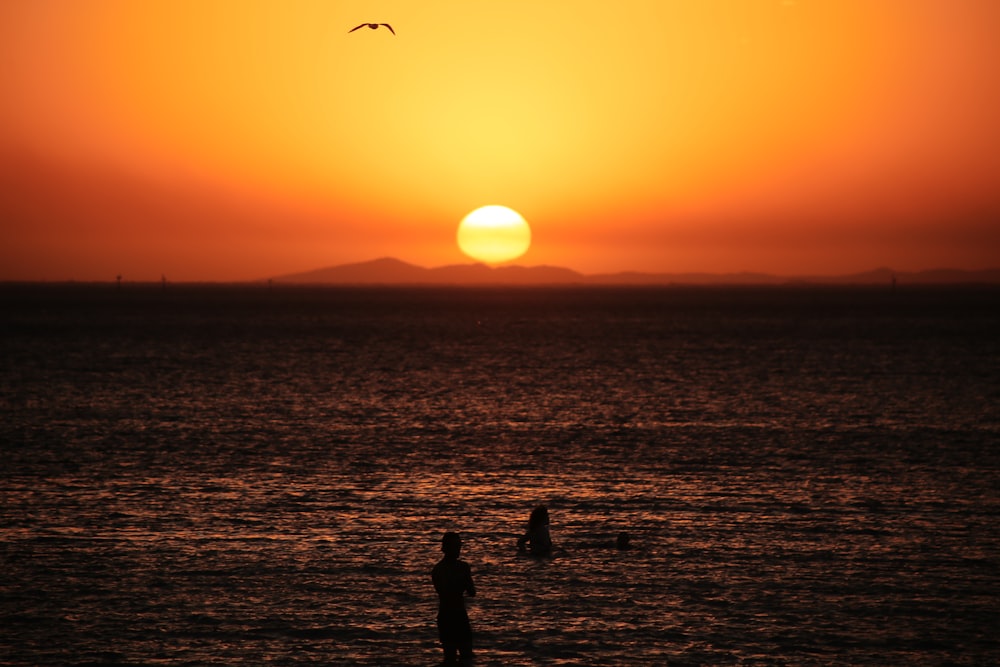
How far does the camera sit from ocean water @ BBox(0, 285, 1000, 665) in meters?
22.0

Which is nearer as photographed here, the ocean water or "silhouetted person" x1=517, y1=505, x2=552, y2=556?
the ocean water

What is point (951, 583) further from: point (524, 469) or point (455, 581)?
point (524, 469)

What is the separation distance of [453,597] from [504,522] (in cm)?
1383

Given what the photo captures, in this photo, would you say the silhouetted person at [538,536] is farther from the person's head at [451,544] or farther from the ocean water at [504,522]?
the person's head at [451,544]

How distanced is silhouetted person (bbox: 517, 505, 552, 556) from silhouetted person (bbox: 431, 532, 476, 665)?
7.73 meters

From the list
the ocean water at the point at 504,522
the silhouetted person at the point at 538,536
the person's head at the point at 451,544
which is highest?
the person's head at the point at 451,544

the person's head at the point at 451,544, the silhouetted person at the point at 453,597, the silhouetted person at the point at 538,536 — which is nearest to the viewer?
the person's head at the point at 451,544

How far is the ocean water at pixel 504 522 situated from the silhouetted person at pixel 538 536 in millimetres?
642

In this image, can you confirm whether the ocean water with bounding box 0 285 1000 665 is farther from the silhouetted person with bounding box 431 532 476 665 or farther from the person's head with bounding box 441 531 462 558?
the person's head with bounding box 441 531 462 558

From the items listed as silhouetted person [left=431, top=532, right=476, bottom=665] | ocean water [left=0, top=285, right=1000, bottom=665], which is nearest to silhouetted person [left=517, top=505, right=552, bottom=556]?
ocean water [left=0, top=285, right=1000, bottom=665]

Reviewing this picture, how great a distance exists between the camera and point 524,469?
43.3 m

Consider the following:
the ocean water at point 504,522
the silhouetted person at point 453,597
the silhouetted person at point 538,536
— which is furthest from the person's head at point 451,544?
the silhouetted person at point 538,536

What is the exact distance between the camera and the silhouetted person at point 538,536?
90.9ft

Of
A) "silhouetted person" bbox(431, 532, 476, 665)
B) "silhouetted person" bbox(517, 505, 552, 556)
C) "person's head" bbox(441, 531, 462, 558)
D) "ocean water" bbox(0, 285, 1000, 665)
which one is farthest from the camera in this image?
"silhouetted person" bbox(517, 505, 552, 556)
